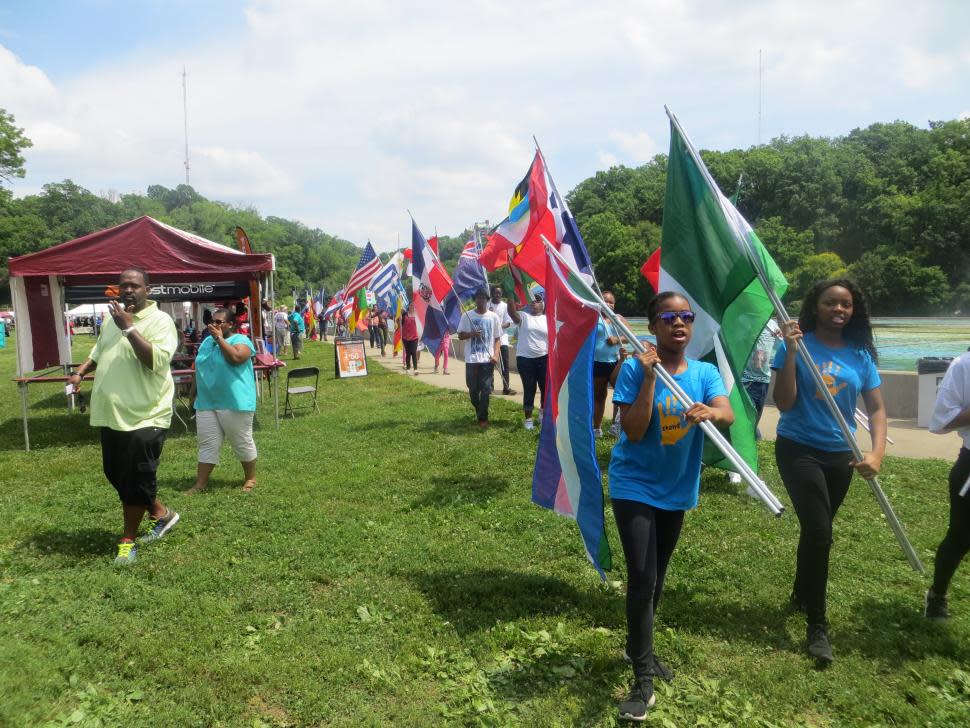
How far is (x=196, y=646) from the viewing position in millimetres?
3758

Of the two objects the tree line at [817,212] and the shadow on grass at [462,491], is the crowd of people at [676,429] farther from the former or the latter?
the tree line at [817,212]

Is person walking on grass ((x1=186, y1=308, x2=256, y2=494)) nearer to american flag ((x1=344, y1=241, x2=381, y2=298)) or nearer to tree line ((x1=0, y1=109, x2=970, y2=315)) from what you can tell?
american flag ((x1=344, y1=241, x2=381, y2=298))

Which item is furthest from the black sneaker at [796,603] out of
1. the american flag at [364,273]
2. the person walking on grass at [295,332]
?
the person walking on grass at [295,332]

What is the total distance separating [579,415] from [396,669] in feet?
5.21

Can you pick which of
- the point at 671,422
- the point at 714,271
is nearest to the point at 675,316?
the point at 671,422

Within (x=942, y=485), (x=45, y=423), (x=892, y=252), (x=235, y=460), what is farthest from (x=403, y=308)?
(x=892, y=252)

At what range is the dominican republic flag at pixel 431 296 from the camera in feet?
38.9

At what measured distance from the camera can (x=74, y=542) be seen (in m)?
5.37

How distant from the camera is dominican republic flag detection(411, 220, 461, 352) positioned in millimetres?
11859

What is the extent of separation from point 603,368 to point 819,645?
482 centimetres

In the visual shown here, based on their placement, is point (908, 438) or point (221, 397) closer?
point (221, 397)

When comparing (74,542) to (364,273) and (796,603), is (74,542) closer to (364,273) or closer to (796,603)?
(796,603)

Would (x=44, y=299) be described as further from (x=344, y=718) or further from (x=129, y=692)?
(x=344, y=718)

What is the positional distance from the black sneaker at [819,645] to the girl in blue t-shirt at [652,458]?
848mm
